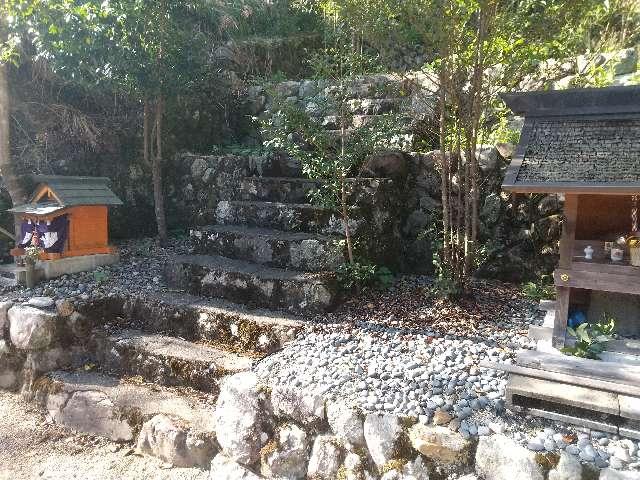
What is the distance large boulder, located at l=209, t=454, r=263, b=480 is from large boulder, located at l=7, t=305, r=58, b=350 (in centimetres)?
225

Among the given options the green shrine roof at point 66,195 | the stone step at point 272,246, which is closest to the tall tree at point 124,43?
the green shrine roof at point 66,195

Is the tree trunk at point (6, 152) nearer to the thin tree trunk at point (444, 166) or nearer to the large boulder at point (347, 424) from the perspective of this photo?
the large boulder at point (347, 424)

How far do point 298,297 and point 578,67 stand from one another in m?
4.86

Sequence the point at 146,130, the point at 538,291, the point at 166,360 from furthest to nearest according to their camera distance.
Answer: the point at 146,130, the point at 538,291, the point at 166,360

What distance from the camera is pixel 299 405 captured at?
140 inches

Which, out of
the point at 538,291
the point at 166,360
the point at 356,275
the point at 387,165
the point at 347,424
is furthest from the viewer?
the point at 387,165

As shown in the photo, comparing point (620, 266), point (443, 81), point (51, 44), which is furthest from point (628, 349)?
point (51, 44)

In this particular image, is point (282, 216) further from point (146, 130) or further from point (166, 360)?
point (146, 130)

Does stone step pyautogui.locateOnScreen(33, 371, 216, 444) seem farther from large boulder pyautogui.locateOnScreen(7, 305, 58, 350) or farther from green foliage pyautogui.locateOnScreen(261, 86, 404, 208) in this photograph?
green foliage pyautogui.locateOnScreen(261, 86, 404, 208)

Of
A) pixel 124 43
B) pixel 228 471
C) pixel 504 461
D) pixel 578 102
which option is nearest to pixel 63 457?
pixel 228 471

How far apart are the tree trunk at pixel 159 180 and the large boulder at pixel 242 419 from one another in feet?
12.3

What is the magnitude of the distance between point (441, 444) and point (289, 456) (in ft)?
3.71

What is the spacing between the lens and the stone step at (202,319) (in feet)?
14.9

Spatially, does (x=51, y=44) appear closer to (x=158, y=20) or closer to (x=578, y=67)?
(x=158, y=20)
